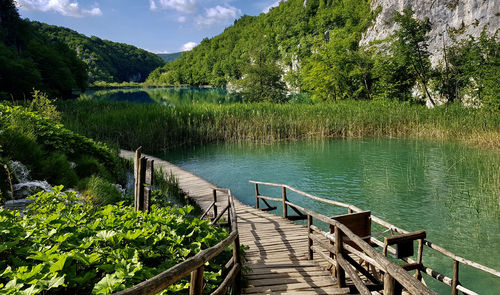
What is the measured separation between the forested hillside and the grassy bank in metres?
96.9

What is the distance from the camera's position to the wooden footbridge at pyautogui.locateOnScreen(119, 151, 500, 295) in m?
2.41

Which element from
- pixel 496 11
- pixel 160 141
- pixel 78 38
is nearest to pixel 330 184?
pixel 160 141

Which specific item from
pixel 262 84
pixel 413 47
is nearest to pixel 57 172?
pixel 262 84

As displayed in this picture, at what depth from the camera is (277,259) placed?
527 centimetres

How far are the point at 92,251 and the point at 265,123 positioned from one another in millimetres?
18216

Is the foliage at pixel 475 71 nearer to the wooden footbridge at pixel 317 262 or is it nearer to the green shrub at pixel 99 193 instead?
the wooden footbridge at pixel 317 262

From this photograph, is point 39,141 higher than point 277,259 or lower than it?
higher

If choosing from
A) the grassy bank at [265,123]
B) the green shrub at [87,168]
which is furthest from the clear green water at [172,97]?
the green shrub at [87,168]

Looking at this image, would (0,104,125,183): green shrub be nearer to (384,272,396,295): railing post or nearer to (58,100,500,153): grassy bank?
(384,272,396,295): railing post

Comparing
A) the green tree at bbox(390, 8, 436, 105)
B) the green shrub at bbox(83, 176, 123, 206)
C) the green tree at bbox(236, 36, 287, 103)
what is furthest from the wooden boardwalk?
the green tree at bbox(390, 8, 436, 105)

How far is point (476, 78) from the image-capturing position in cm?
2314

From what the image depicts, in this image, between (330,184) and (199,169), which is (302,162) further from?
(199,169)

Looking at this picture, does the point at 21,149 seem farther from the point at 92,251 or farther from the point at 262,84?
the point at 262,84

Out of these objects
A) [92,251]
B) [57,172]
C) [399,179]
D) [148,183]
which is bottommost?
[399,179]
